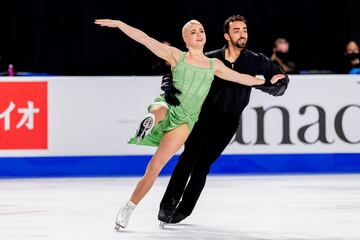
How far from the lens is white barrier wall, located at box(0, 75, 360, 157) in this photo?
9789mm

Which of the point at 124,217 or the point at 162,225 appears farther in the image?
the point at 162,225

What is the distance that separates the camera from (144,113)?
32.4 feet

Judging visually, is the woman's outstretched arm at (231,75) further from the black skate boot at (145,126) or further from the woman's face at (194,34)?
the black skate boot at (145,126)

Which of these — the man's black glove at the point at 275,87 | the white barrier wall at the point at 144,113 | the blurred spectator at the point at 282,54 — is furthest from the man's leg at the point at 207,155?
the blurred spectator at the point at 282,54

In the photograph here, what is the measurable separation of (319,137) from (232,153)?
A: 863mm

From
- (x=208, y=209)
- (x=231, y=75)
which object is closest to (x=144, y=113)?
(x=208, y=209)

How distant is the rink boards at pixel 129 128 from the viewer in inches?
383

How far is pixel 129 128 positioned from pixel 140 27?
12.9 feet

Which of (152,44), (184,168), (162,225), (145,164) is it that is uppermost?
(152,44)

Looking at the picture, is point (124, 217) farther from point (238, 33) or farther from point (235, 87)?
point (238, 33)

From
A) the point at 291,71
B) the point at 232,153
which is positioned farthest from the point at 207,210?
the point at 291,71

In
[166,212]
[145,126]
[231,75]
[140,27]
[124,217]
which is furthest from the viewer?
[140,27]

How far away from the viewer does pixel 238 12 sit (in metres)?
13.4

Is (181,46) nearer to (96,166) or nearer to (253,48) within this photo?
(253,48)
